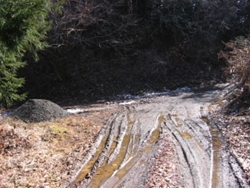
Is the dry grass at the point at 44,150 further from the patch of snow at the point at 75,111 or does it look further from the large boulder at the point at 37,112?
the patch of snow at the point at 75,111

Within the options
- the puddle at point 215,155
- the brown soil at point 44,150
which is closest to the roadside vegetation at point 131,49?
the brown soil at point 44,150

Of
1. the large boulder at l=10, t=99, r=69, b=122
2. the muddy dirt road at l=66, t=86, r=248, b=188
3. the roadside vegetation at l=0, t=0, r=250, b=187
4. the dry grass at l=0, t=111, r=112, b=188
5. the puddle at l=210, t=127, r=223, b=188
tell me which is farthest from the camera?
the roadside vegetation at l=0, t=0, r=250, b=187

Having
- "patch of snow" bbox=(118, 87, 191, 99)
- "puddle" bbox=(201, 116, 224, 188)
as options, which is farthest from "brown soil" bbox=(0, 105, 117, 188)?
"patch of snow" bbox=(118, 87, 191, 99)

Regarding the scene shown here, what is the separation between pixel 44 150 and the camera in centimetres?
658

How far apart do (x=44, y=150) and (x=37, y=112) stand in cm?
272

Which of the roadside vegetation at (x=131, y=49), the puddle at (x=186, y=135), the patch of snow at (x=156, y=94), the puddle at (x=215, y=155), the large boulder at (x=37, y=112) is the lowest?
the puddle at (x=215, y=155)

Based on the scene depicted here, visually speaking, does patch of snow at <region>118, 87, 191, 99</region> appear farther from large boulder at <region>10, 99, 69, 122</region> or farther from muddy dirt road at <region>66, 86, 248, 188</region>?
large boulder at <region>10, 99, 69, 122</region>

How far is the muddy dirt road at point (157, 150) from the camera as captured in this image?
15.7ft

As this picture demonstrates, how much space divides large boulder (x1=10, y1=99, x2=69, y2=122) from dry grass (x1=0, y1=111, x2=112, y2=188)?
0.36 metres

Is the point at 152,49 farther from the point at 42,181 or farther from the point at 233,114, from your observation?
the point at 42,181

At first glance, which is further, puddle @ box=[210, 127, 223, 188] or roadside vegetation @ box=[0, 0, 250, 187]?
roadside vegetation @ box=[0, 0, 250, 187]

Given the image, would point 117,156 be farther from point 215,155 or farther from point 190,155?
point 215,155

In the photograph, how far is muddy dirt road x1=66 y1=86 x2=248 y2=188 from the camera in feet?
15.7

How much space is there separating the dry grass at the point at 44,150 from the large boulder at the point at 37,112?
36cm
